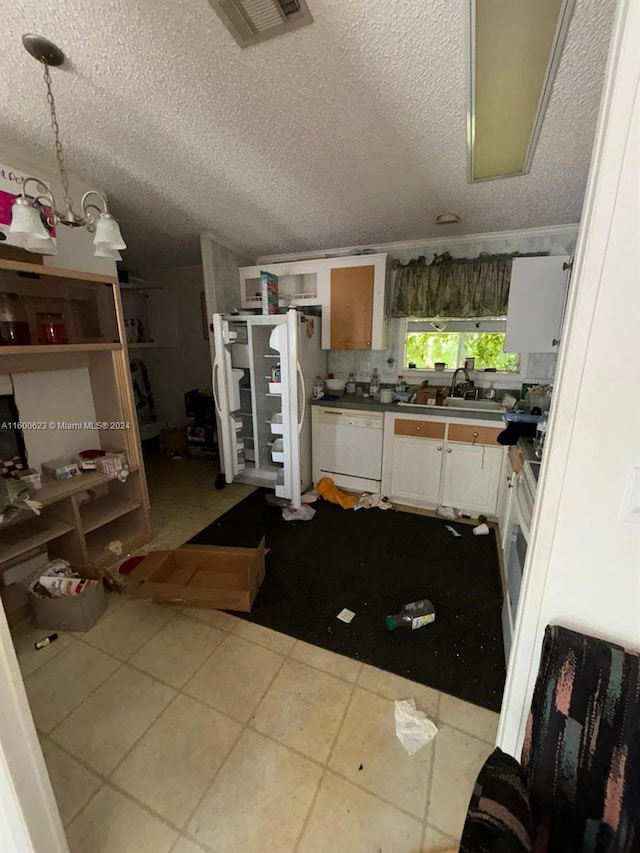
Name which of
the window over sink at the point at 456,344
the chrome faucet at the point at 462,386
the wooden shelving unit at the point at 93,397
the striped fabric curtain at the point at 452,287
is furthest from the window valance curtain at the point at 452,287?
the wooden shelving unit at the point at 93,397

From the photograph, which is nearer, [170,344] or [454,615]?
[454,615]

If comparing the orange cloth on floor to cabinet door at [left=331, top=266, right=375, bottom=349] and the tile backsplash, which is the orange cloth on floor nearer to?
the tile backsplash

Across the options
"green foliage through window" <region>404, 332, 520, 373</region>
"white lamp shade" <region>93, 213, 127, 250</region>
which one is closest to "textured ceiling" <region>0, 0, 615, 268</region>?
"white lamp shade" <region>93, 213, 127, 250</region>

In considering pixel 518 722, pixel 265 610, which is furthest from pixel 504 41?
pixel 265 610

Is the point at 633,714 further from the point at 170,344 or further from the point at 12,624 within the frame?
the point at 170,344

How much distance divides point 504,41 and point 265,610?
2.61 metres

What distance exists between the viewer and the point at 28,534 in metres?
1.94

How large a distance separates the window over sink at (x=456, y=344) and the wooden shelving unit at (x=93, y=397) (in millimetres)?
2488

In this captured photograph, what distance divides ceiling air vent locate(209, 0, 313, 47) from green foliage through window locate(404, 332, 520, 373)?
248 centimetres

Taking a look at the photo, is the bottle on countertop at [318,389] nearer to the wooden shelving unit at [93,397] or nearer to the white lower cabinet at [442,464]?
the white lower cabinet at [442,464]

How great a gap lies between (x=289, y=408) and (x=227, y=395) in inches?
26.0

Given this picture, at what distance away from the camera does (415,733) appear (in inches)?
52.7

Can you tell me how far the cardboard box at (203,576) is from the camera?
1.83m

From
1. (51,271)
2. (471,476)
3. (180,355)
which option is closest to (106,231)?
(51,271)
